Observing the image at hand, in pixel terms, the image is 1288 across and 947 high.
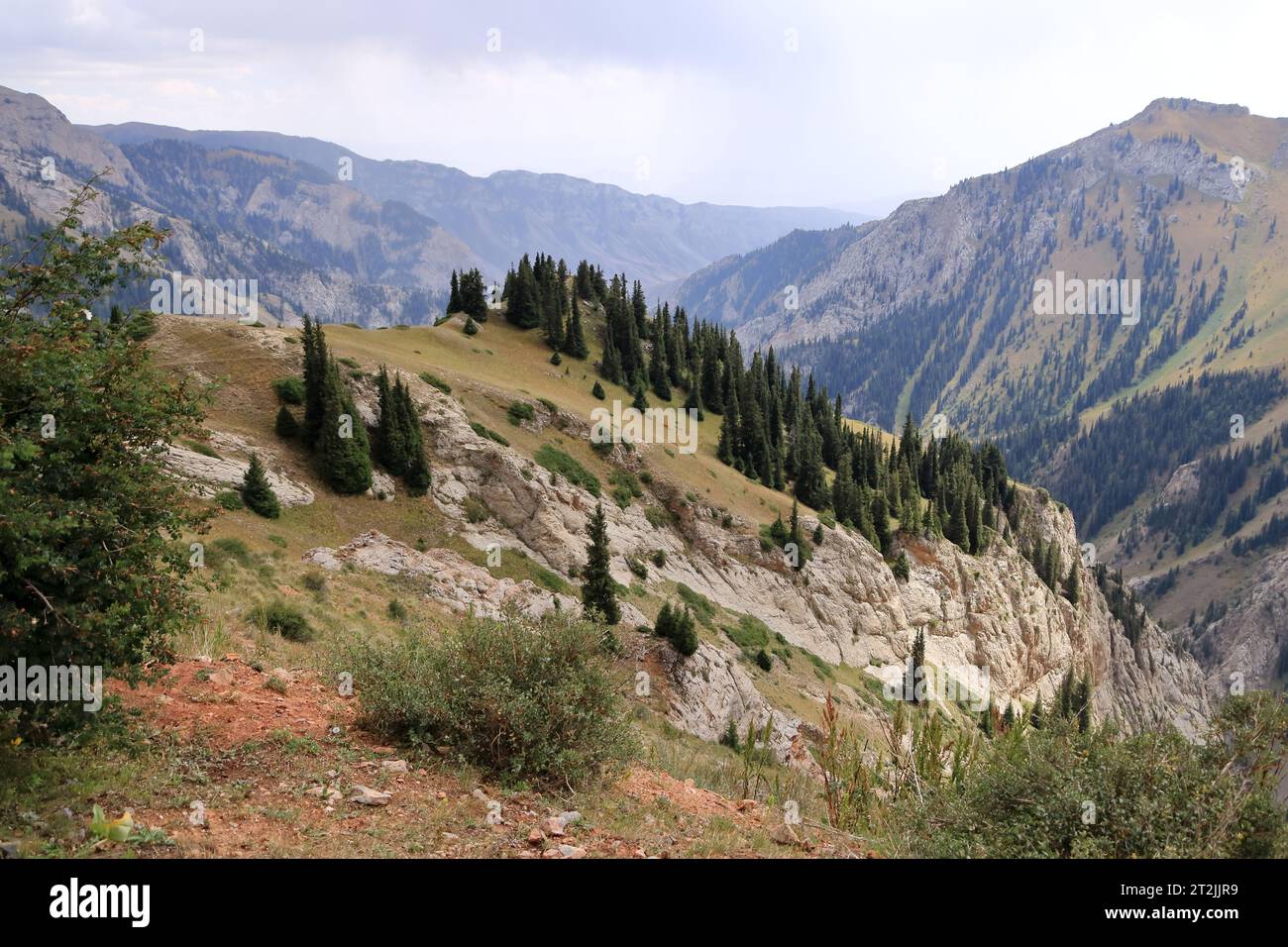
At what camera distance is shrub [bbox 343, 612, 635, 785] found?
12.6 m

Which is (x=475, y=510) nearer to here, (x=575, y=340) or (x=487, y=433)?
(x=487, y=433)

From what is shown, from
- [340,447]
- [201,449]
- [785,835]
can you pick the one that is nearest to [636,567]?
[340,447]

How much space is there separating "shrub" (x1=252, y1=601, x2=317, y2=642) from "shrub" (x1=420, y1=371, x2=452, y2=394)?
31.9 metres

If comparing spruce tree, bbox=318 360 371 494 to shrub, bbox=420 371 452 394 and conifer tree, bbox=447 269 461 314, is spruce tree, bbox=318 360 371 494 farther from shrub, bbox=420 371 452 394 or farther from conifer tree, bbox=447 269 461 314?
conifer tree, bbox=447 269 461 314

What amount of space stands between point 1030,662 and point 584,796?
106 meters

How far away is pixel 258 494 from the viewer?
111ft

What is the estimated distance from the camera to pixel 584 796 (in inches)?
488

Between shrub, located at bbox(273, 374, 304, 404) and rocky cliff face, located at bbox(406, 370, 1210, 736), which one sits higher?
shrub, located at bbox(273, 374, 304, 404)

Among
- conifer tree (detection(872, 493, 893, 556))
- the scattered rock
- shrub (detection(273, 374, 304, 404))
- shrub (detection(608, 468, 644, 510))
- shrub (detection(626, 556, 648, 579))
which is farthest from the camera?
conifer tree (detection(872, 493, 893, 556))

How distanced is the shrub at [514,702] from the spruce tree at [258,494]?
22940 mm

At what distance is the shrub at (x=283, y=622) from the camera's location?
20.9 m

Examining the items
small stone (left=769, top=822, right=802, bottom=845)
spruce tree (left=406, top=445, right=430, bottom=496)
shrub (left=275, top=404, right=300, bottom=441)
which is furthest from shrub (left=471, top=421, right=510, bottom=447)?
small stone (left=769, top=822, right=802, bottom=845)
